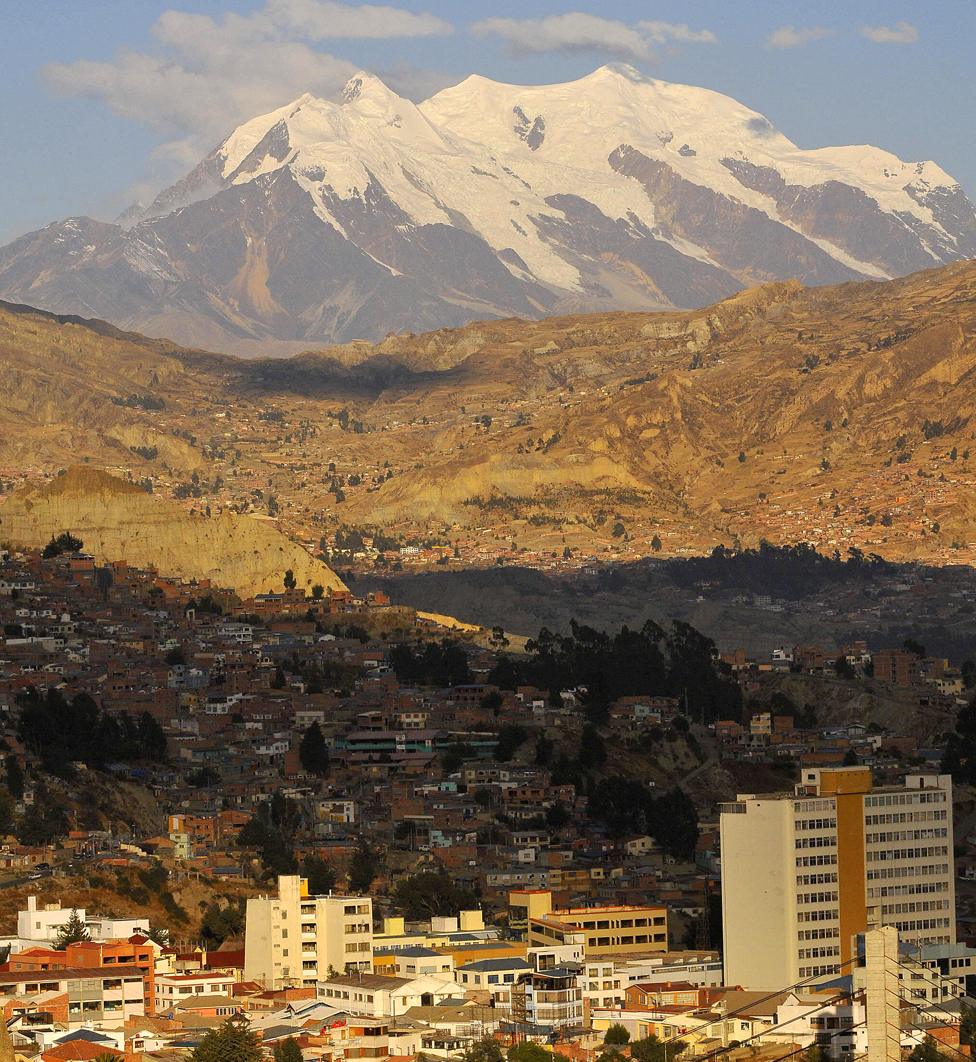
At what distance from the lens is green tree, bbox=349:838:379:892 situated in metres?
108

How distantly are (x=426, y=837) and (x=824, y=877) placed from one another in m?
31.9

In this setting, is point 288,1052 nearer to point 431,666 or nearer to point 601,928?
point 601,928

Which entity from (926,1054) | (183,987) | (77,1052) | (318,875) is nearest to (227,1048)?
(77,1052)

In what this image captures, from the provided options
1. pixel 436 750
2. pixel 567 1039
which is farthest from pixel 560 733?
pixel 567 1039

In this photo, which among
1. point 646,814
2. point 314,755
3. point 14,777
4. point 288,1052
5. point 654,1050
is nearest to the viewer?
point 288,1052

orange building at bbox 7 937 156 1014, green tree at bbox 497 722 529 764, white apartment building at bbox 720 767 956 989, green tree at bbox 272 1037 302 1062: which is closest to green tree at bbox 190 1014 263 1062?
green tree at bbox 272 1037 302 1062

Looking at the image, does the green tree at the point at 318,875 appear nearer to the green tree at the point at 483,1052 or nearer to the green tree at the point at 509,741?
the green tree at the point at 483,1052

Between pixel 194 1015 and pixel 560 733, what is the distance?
60.9m

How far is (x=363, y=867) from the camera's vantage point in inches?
4333

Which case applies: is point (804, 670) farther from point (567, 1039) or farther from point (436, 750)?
point (567, 1039)

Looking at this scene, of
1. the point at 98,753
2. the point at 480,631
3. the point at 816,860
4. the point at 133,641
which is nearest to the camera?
the point at 816,860

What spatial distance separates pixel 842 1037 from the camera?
251 ft

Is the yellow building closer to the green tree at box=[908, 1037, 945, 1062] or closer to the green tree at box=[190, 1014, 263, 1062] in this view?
the green tree at box=[190, 1014, 263, 1062]

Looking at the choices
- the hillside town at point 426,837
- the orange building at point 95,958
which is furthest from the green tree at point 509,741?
the orange building at point 95,958
